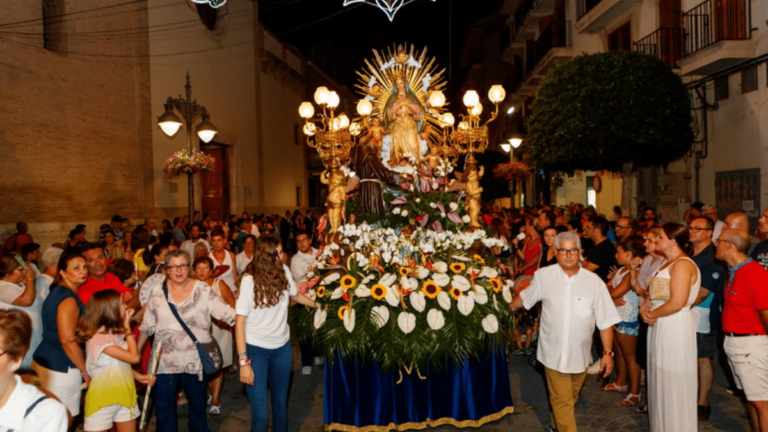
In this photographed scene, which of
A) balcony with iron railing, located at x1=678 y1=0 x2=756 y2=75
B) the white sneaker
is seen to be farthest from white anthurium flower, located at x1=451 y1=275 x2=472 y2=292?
balcony with iron railing, located at x1=678 y1=0 x2=756 y2=75

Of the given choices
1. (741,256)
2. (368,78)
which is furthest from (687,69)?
(741,256)

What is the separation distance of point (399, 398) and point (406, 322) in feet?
2.50

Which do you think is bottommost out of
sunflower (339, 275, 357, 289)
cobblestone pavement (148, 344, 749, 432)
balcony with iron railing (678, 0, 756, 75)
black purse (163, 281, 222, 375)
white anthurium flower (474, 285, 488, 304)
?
Result: cobblestone pavement (148, 344, 749, 432)

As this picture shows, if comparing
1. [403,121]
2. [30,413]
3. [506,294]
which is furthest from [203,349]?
[403,121]

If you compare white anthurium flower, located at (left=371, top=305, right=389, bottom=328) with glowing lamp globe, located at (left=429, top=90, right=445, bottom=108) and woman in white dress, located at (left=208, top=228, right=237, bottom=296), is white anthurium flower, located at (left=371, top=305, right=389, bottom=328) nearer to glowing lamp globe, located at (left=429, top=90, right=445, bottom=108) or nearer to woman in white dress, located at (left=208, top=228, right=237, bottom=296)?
woman in white dress, located at (left=208, top=228, right=237, bottom=296)

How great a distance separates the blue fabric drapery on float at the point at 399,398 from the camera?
5.33 m

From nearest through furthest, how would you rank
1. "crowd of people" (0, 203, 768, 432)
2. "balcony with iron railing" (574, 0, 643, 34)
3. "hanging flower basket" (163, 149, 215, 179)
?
1. "crowd of people" (0, 203, 768, 432)
2. "hanging flower basket" (163, 149, 215, 179)
3. "balcony with iron railing" (574, 0, 643, 34)

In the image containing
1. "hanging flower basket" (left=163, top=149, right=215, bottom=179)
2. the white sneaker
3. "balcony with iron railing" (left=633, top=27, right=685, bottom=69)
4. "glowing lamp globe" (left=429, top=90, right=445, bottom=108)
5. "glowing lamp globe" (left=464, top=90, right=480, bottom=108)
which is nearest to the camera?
the white sneaker

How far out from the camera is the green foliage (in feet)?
44.2

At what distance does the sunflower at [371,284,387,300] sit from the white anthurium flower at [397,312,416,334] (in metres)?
0.24

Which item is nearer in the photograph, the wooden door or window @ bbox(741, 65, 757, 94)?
window @ bbox(741, 65, 757, 94)

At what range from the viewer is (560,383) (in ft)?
15.6

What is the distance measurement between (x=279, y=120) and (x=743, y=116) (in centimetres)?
2165

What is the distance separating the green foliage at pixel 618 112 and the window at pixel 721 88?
940 millimetres
